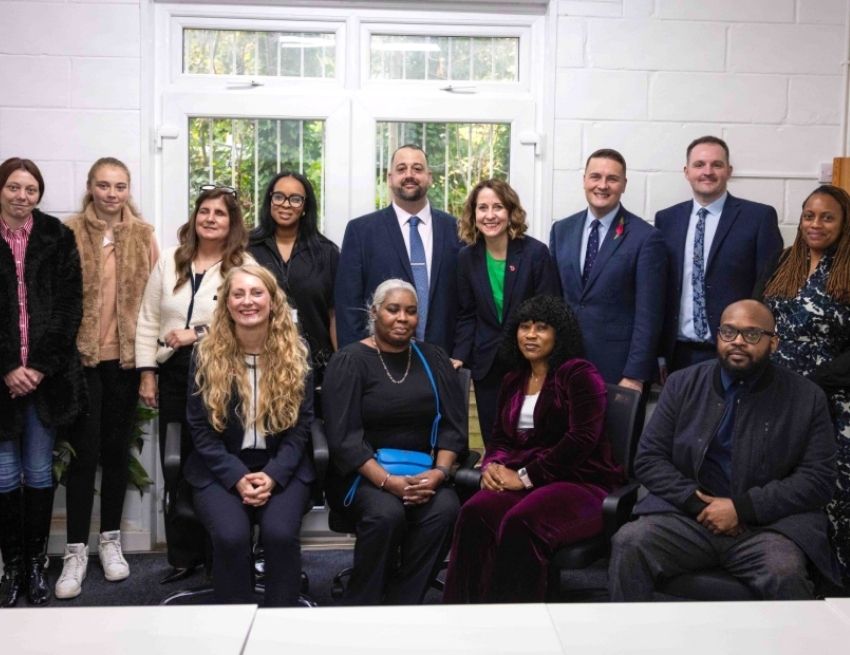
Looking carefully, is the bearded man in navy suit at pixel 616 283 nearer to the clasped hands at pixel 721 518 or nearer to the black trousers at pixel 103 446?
the clasped hands at pixel 721 518

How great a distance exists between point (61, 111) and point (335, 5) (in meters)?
1.26

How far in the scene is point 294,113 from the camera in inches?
173

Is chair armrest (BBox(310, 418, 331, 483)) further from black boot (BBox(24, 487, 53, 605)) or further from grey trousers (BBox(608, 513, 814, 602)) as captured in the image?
black boot (BBox(24, 487, 53, 605))

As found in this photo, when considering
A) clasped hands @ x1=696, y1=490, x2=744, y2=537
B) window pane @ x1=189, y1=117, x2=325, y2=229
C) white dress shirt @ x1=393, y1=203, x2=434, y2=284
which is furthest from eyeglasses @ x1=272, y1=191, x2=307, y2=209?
clasped hands @ x1=696, y1=490, x2=744, y2=537

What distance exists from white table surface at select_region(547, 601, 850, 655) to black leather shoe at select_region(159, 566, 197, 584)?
2.62 meters

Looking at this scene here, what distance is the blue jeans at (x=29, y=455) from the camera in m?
3.62

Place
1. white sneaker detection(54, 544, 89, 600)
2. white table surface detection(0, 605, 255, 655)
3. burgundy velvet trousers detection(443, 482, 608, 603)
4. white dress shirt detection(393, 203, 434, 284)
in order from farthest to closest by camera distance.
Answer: white dress shirt detection(393, 203, 434, 284)
white sneaker detection(54, 544, 89, 600)
burgundy velvet trousers detection(443, 482, 608, 603)
white table surface detection(0, 605, 255, 655)

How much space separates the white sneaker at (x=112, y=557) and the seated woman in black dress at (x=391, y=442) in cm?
108

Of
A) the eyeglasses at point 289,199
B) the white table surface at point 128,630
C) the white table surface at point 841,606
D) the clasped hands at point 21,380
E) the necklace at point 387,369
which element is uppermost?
the eyeglasses at point 289,199

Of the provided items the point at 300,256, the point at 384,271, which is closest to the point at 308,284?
the point at 300,256

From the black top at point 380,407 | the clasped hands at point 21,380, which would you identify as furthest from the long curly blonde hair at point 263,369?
the clasped hands at point 21,380

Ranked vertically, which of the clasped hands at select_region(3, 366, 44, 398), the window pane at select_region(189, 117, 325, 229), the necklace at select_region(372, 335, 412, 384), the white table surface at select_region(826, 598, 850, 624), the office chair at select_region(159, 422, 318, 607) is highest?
the window pane at select_region(189, 117, 325, 229)

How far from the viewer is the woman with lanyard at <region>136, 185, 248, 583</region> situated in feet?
12.2

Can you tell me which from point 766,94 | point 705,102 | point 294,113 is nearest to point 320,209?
point 294,113
